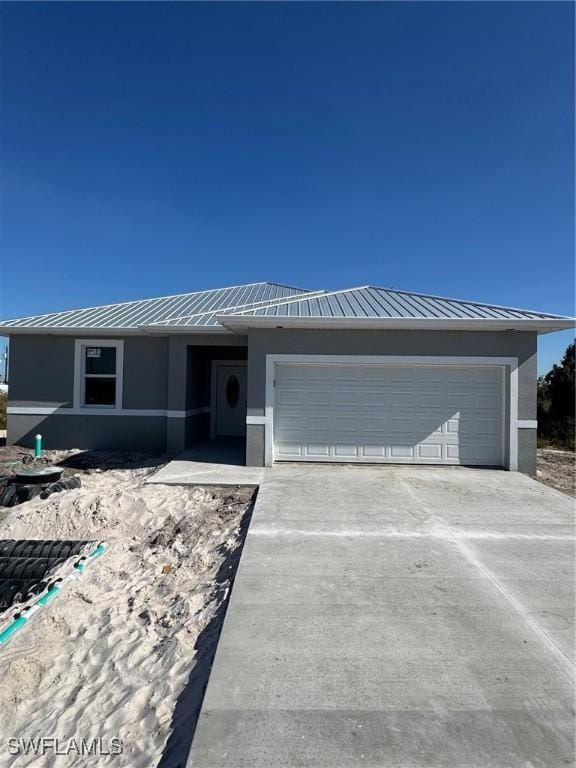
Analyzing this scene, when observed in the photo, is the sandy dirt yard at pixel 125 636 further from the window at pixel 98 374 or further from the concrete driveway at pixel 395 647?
the window at pixel 98 374

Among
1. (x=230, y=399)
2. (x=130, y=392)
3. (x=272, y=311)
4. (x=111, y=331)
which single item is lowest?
(x=230, y=399)

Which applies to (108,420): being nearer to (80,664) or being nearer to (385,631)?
(80,664)

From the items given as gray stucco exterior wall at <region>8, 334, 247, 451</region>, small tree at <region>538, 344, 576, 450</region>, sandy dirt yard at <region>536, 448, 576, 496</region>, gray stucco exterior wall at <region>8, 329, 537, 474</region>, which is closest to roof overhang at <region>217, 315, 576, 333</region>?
gray stucco exterior wall at <region>8, 329, 537, 474</region>

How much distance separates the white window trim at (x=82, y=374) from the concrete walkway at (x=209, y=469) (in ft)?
8.32

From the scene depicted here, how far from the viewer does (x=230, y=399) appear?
13.0m

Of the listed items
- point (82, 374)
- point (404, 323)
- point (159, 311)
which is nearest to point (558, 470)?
point (404, 323)

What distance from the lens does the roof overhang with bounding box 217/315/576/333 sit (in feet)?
27.2

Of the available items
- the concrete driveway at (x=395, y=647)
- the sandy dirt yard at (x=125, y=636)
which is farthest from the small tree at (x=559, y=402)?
the sandy dirt yard at (x=125, y=636)

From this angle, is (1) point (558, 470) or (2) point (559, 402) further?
(2) point (559, 402)

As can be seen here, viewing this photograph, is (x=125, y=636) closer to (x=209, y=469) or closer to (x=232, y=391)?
(x=209, y=469)

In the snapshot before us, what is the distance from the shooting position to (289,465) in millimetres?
8914

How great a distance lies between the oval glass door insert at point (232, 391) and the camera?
1298cm

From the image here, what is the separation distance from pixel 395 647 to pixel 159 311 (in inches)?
447

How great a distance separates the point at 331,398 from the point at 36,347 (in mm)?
8219
